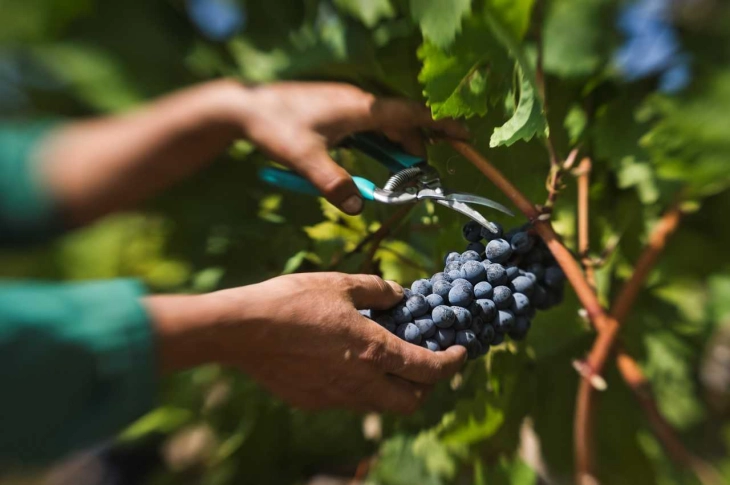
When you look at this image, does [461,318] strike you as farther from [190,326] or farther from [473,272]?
[190,326]

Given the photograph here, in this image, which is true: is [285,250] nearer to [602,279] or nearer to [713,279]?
[602,279]

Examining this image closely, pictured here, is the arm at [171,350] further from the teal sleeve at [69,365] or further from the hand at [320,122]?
the hand at [320,122]

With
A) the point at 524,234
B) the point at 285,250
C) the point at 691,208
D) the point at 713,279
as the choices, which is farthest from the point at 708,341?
the point at 285,250

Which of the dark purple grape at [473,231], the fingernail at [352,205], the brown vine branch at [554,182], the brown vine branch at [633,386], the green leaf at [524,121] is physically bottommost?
the brown vine branch at [633,386]

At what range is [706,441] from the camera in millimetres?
682

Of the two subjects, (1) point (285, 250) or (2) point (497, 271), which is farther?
(1) point (285, 250)

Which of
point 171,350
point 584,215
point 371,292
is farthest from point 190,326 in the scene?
point 584,215

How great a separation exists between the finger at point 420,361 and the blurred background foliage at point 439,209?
0.32 ft

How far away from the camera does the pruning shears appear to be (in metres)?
0.40

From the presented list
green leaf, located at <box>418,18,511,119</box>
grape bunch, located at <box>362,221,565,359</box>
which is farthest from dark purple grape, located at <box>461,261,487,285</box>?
green leaf, located at <box>418,18,511,119</box>

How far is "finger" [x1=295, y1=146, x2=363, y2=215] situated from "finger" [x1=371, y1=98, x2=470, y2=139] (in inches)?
2.2

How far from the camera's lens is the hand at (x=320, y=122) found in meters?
0.42

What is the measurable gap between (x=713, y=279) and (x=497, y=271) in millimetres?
347

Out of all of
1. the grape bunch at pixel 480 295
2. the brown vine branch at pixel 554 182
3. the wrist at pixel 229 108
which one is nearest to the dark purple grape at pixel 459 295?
the grape bunch at pixel 480 295
